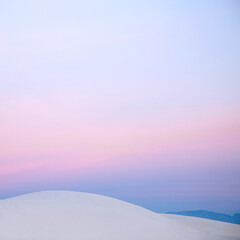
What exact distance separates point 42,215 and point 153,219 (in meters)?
3.49

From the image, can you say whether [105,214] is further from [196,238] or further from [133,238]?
[196,238]

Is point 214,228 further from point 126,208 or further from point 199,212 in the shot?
point 199,212

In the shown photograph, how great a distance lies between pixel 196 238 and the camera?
14148 mm

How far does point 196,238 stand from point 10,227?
17.6 ft

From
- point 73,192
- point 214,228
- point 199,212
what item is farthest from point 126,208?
point 199,212

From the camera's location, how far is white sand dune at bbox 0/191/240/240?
12883 mm

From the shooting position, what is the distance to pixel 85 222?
44.7 ft

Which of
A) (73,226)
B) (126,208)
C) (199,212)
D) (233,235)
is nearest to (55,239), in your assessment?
(73,226)

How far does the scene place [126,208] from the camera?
1545 centimetres

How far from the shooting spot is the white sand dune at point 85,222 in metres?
12.9

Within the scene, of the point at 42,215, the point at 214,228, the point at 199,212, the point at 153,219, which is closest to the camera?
the point at 42,215

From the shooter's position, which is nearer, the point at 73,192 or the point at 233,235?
the point at 233,235

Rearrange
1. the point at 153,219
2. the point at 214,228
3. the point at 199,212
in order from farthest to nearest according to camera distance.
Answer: the point at 199,212, the point at 214,228, the point at 153,219

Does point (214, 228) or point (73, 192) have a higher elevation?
point (73, 192)
